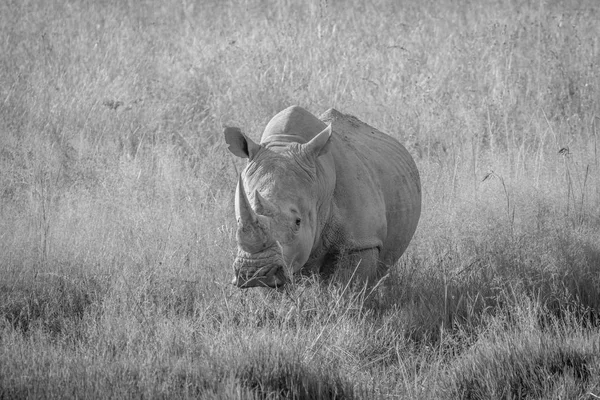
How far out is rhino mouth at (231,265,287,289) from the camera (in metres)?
4.98

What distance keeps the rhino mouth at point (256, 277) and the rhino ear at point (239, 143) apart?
85 cm

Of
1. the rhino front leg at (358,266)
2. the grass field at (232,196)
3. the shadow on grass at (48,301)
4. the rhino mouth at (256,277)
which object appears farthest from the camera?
the rhino front leg at (358,266)

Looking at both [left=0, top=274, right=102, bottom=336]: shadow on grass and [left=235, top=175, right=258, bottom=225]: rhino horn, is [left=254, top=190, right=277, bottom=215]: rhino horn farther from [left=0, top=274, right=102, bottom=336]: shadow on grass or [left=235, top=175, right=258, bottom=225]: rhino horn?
[left=0, top=274, right=102, bottom=336]: shadow on grass

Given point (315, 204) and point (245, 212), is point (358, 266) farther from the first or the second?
point (245, 212)

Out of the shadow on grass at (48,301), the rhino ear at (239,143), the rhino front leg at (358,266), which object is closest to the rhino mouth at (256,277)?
the rhino front leg at (358,266)

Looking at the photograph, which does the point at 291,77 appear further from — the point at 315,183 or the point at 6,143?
the point at 315,183

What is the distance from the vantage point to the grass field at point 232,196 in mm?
4699

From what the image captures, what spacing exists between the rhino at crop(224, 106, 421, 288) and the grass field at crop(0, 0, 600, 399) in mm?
272

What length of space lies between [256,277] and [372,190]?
1.34m

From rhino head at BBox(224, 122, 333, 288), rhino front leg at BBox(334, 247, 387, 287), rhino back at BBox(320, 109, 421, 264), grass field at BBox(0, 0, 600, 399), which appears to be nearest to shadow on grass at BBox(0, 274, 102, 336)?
grass field at BBox(0, 0, 600, 399)

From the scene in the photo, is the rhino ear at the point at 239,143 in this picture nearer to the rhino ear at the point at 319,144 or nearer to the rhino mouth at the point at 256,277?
the rhino ear at the point at 319,144

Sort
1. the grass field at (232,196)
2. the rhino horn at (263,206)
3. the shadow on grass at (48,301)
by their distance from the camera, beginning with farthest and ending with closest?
the shadow on grass at (48,301) < the rhino horn at (263,206) < the grass field at (232,196)

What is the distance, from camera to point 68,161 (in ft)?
27.2

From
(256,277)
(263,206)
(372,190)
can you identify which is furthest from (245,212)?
(372,190)
